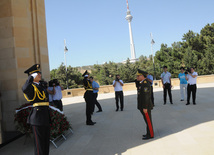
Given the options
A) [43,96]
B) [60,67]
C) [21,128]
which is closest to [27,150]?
[21,128]

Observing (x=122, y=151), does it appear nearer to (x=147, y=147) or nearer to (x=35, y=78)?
(x=147, y=147)

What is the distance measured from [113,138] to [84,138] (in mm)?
863

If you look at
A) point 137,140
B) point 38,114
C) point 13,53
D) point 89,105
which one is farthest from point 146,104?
point 13,53

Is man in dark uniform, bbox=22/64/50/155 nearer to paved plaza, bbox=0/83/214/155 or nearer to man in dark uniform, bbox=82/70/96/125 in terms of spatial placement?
paved plaza, bbox=0/83/214/155

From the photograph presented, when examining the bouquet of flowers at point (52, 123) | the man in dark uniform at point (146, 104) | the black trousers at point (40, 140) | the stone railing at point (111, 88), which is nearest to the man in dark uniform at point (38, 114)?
the black trousers at point (40, 140)

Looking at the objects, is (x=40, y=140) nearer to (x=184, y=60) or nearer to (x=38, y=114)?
(x=38, y=114)

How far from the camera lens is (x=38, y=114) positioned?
3395 millimetres

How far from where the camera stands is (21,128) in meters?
4.79

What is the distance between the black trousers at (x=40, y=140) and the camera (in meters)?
3.30

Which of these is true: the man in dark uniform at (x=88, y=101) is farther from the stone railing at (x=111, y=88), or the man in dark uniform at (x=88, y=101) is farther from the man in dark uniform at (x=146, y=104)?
the stone railing at (x=111, y=88)

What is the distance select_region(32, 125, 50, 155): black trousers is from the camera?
330cm

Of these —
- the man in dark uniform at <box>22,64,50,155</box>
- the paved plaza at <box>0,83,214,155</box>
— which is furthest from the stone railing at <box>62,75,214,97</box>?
the man in dark uniform at <box>22,64,50,155</box>

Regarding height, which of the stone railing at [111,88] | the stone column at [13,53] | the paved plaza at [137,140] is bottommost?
the paved plaza at [137,140]

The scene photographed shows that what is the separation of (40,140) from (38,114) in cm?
49
